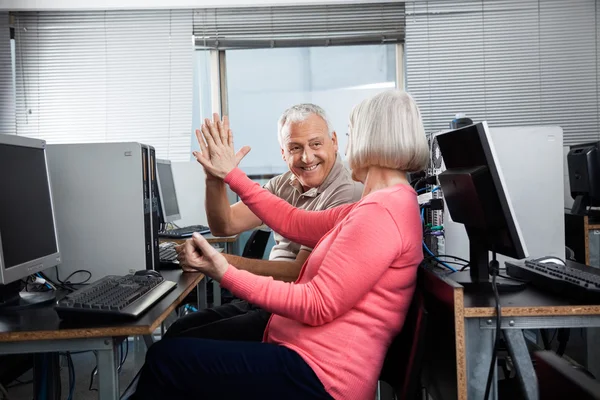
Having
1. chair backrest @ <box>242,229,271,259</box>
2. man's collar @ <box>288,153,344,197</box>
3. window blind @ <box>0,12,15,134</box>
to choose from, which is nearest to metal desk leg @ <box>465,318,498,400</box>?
man's collar @ <box>288,153,344,197</box>

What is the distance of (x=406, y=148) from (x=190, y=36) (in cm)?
342

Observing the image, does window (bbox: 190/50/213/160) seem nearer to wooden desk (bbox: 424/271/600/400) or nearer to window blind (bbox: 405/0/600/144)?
window blind (bbox: 405/0/600/144)

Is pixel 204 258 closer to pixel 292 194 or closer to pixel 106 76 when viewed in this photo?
pixel 292 194

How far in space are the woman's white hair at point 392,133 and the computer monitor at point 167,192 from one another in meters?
2.08

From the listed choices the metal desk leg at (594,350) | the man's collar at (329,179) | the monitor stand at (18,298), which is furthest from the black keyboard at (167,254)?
the metal desk leg at (594,350)

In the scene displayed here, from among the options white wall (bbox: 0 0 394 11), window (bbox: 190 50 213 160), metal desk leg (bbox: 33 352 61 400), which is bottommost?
metal desk leg (bbox: 33 352 61 400)

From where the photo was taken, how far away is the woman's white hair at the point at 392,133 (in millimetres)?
1280

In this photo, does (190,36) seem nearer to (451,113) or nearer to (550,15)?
(451,113)

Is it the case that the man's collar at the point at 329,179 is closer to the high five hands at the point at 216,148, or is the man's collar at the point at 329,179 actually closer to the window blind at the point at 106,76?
the high five hands at the point at 216,148

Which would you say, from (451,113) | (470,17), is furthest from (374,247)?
(470,17)

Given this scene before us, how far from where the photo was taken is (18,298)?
4.64 ft

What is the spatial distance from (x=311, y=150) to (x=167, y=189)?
1626mm

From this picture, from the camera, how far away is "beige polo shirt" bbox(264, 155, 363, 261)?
197cm

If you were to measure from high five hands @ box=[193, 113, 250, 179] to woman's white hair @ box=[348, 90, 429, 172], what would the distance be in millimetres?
494
